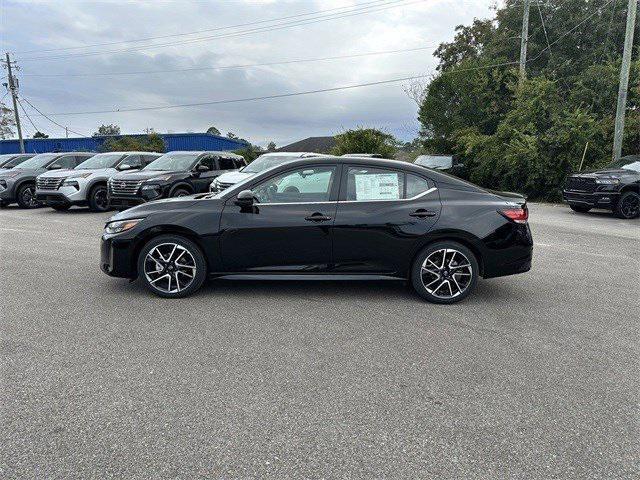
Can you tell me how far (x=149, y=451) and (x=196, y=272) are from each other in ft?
9.23

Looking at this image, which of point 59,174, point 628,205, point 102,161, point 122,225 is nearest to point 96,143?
point 102,161

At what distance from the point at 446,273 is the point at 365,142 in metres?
26.2

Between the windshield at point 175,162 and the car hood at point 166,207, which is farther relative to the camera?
the windshield at point 175,162

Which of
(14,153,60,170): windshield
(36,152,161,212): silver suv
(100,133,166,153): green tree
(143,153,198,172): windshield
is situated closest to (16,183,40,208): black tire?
(14,153,60,170): windshield

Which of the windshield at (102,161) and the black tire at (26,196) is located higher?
the windshield at (102,161)

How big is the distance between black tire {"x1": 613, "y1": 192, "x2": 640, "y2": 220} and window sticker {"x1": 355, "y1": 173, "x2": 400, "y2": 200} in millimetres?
10429

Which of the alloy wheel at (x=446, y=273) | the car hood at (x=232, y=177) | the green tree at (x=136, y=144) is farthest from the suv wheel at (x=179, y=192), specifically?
Answer: the green tree at (x=136, y=144)

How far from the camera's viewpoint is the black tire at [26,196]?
1504 centimetres

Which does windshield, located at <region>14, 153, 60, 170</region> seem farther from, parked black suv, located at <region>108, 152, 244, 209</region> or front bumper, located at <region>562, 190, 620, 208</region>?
front bumper, located at <region>562, 190, 620, 208</region>

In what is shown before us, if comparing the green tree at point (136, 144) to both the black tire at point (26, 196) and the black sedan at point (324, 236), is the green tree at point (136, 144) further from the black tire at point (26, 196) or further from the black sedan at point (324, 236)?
the black sedan at point (324, 236)

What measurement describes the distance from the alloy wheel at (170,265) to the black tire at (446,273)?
2431mm

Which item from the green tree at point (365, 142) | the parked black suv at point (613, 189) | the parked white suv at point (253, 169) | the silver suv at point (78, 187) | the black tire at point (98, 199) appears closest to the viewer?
the parked white suv at point (253, 169)

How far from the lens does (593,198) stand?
1352cm

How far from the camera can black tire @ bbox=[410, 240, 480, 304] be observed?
524 centimetres
